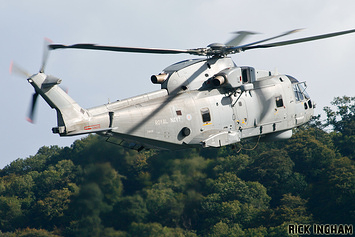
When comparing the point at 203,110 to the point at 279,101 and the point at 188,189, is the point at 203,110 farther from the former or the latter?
the point at 279,101

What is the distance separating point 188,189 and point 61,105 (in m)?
7.43

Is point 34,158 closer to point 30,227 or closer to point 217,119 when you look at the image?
point 30,227

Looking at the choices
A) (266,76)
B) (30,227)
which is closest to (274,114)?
(266,76)

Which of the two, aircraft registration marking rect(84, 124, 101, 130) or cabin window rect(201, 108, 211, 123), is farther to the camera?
cabin window rect(201, 108, 211, 123)

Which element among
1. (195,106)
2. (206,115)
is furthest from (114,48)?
(206,115)

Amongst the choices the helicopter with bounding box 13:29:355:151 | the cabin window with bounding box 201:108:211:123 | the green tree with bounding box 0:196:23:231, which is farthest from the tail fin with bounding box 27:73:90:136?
the green tree with bounding box 0:196:23:231

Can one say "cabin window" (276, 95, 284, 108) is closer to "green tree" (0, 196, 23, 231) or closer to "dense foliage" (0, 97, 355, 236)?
"dense foliage" (0, 97, 355, 236)

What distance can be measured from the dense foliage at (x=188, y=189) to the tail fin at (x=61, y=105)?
8.40ft

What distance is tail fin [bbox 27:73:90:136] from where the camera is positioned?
27188mm

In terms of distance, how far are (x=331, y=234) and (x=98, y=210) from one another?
3987 centimetres

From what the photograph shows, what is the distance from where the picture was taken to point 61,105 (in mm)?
27484

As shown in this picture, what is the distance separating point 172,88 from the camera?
30500 mm

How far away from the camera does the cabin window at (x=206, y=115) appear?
1188 inches

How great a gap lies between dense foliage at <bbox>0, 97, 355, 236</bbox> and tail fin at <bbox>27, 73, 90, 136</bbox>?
256cm
